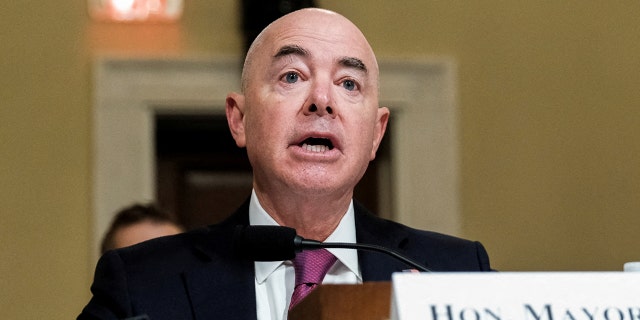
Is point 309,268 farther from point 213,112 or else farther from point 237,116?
point 213,112

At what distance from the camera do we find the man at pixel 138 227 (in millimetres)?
4309

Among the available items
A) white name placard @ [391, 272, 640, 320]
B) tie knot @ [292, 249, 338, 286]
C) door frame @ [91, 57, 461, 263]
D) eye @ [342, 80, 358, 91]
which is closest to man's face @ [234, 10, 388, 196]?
eye @ [342, 80, 358, 91]

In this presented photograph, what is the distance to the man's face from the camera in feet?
8.71

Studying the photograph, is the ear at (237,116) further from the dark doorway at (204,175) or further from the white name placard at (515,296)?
the dark doorway at (204,175)

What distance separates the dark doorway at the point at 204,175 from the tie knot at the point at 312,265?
10.5ft

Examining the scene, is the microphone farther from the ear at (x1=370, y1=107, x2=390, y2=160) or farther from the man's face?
the ear at (x1=370, y1=107, x2=390, y2=160)

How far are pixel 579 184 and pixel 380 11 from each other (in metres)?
1.15

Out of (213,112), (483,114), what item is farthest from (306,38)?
(483,114)

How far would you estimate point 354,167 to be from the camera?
2.69m

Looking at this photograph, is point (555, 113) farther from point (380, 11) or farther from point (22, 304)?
point (22, 304)

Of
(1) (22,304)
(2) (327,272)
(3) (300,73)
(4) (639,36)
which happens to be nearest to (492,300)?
(2) (327,272)

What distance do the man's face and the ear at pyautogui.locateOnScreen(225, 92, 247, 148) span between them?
0.10 feet

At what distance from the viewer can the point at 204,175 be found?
240 inches

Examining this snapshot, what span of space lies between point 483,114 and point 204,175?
1334mm
